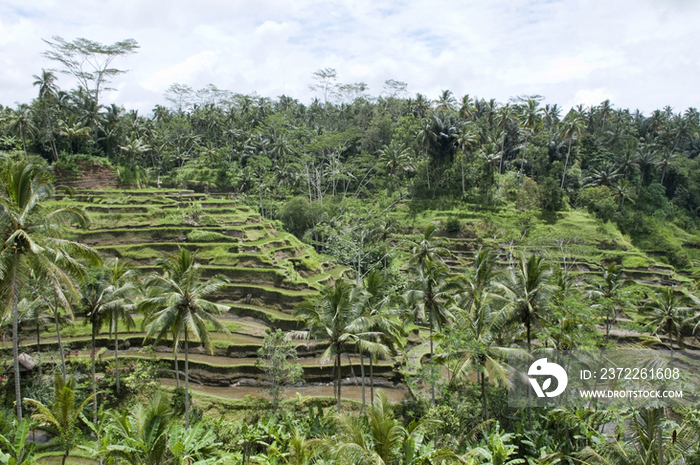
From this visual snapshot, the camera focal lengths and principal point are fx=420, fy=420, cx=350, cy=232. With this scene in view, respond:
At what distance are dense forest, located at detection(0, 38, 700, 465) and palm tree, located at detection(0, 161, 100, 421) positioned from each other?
0.24 ft

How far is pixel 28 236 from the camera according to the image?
43.9 feet

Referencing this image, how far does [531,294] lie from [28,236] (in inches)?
735

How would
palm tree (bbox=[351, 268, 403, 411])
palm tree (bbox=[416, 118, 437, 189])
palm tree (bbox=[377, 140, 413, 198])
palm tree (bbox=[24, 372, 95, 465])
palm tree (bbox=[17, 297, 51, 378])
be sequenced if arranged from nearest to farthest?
palm tree (bbox=[24, 372, 95, 465]), palm tree (bbox=[351, 268, 403, 411]), palm tree (bbox=[17, 297, 51, 378]), palm tree (bbox=[377, 140, 413, 198]), palm tree (bbox=[416, 118, 437, 189])

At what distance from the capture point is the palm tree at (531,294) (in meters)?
17.8

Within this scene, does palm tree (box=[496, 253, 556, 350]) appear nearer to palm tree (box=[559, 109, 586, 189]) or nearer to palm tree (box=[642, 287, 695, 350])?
palm tree (box=[642, 287, 695, 350])

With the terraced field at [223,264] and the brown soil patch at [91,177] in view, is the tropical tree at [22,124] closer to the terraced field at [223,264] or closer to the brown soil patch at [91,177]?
the brown soil patch at [91,177]

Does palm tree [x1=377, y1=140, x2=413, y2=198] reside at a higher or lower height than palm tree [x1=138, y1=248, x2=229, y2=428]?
higher

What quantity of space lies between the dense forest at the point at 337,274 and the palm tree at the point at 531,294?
96mm

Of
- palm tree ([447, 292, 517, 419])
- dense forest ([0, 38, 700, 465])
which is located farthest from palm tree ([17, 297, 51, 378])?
palm tree ([447, 292, 517, 419])

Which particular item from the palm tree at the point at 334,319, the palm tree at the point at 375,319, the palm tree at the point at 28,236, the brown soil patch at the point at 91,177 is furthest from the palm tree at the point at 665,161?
the brown soil patch at the point at 91,177

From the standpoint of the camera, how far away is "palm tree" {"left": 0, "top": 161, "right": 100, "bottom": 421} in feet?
43.4

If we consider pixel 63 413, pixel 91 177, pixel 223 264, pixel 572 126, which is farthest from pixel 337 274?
pixel 572 126

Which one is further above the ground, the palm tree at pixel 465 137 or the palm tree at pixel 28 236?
the palm tree at pixel 465 137

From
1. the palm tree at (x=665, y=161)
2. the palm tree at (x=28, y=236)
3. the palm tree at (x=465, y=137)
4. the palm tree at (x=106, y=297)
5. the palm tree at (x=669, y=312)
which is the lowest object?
the palm tree at (x=669, y=312)
